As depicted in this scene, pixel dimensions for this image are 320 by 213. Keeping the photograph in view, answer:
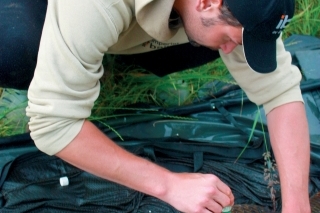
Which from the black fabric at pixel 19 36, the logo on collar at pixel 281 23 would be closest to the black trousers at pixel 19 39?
the black fabric at pixel 19 36

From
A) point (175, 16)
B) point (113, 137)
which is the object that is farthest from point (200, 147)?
point (175, 16)

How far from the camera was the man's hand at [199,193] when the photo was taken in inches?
53.3

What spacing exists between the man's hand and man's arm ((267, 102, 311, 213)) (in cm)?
27

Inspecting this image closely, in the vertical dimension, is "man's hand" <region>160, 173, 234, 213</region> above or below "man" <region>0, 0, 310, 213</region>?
below

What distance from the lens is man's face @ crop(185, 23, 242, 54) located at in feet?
4.52

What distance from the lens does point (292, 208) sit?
5.06ft

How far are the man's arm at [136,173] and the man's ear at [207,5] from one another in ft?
1.44

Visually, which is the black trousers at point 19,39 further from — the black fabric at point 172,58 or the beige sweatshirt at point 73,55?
the black fabric at point 172,58

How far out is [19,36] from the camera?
167cm

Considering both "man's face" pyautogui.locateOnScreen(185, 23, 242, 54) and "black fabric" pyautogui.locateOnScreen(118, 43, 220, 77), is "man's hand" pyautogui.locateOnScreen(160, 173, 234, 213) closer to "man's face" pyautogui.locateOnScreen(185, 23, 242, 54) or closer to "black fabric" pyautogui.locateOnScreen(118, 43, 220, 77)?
"man's face" pyautogui.locateOnScreen(185, 23, 242, 54)

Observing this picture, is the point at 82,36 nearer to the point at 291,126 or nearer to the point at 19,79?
the point at 19,79

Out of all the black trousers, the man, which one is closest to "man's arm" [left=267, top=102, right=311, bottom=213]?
the man

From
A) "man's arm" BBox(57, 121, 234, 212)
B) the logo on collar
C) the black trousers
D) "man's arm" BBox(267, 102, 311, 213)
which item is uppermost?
the logo on collar

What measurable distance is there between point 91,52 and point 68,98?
0.14m
